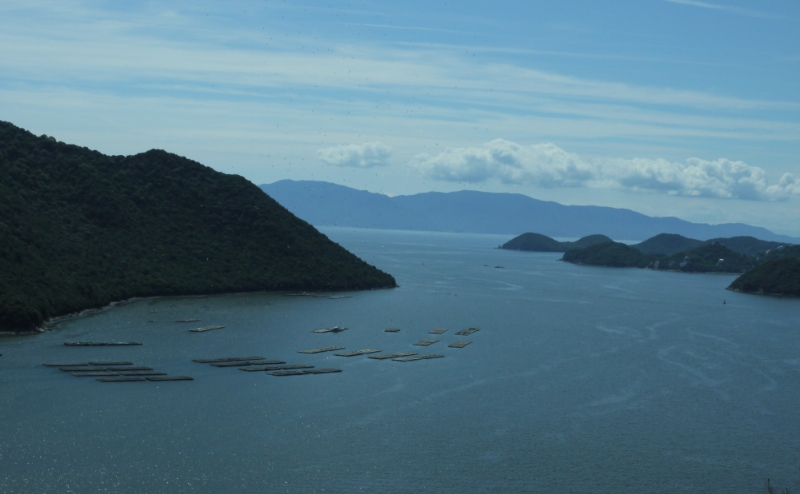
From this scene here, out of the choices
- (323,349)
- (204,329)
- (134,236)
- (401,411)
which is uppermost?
(134,236)

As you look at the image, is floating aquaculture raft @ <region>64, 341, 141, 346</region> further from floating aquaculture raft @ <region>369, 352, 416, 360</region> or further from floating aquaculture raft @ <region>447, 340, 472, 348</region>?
floating aquaculture raft @ <region>447, 340, 472, 348</region>

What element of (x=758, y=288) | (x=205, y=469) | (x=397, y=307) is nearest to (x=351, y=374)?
(x=205, y=469)

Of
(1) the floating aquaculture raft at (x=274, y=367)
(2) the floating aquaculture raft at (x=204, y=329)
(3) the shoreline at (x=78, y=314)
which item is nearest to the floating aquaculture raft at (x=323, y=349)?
(1) the floating aquaculture raft at (x=274, y=367)

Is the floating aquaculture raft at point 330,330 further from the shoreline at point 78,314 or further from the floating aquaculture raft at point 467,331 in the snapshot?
the shoreline at point 78,314

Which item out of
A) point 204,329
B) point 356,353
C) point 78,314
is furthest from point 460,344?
point 78,314

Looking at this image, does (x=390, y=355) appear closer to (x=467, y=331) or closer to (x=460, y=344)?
(x=460, y=344)
